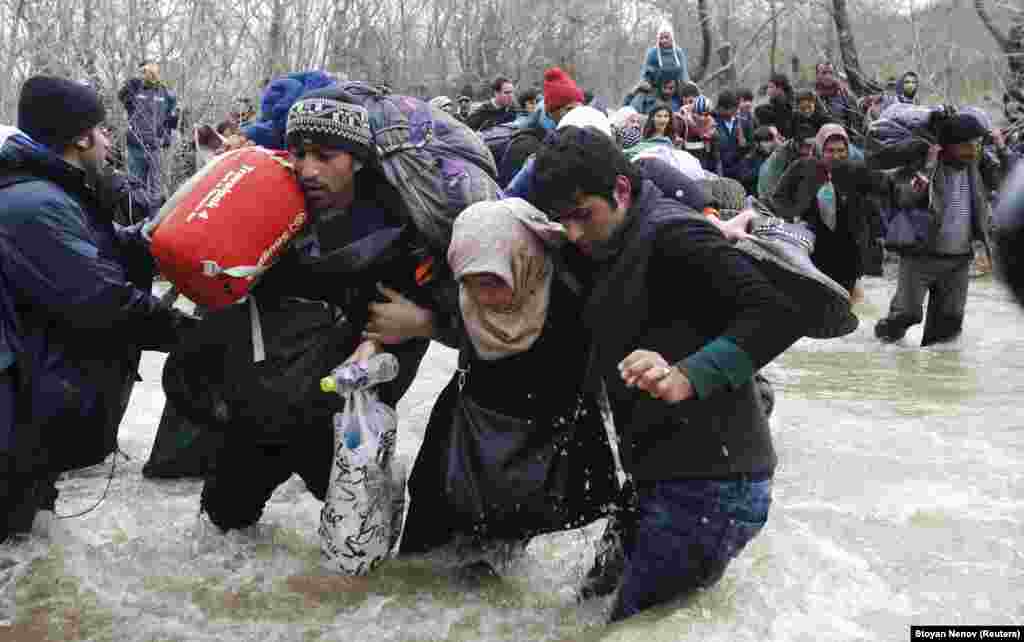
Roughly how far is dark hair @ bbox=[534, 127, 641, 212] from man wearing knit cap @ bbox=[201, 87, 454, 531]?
0.61 metres

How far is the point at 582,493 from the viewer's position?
3111 millimetres

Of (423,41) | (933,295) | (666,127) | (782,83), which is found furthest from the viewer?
(423,41)

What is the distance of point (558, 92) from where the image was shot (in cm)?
607

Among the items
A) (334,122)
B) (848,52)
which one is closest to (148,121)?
(334,122)

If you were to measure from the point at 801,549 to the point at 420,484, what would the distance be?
1.49m

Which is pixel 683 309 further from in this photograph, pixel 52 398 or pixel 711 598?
pixel 52 398

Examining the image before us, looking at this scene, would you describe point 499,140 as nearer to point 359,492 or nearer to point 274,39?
point 359,492

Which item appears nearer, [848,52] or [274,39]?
[274,39]

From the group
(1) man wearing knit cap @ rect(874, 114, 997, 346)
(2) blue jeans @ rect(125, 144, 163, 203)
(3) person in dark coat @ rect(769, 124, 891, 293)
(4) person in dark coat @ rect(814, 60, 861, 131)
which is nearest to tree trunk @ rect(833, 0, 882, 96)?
(4) person in dark coat @ rect(814, 60, 861, 131)

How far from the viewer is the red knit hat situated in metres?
6.06

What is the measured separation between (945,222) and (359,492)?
6.24 m

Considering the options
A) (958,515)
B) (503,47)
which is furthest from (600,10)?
(958,515)

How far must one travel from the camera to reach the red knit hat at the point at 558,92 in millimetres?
6062

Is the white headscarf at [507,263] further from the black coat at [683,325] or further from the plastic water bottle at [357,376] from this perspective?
the plastic water bottle at [357,376]
